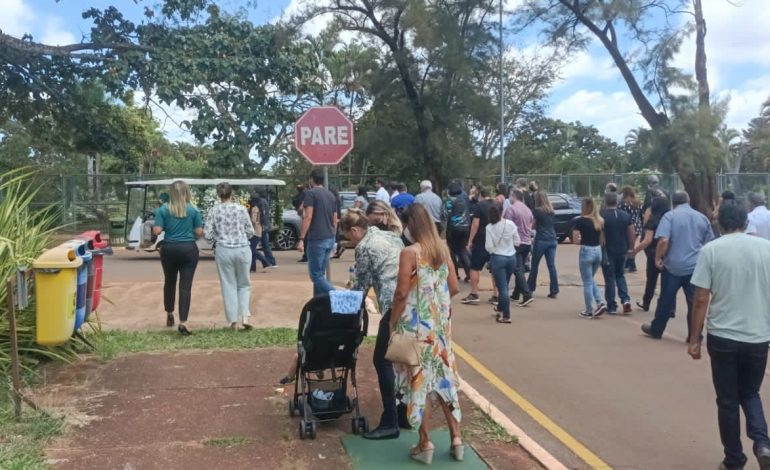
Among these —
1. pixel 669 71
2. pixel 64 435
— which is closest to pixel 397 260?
pixel 64 435

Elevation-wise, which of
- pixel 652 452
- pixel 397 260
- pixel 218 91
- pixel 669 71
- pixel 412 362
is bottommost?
pixel 652 452

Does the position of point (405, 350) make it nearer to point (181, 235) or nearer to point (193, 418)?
point (193, 418)

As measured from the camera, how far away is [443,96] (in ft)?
83.8

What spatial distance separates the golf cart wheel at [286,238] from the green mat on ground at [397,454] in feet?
47.6

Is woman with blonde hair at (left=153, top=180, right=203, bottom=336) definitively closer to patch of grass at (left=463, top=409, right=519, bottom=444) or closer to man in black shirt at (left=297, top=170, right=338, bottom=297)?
man in black shirt at (left=297, top=170, right=338, bottom=297)

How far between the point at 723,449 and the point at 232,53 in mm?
15412

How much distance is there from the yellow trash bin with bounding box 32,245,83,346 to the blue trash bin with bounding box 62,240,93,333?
43 cm

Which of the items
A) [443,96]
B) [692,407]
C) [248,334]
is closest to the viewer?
[692,407]

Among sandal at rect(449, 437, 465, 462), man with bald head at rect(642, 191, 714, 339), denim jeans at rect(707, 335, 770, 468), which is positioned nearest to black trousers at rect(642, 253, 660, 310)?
man with bald head at rect(642, 191, 714, 339)

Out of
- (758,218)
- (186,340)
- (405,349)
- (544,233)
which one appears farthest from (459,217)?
(405,349)

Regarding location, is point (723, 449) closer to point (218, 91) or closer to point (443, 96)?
point (218, 91)

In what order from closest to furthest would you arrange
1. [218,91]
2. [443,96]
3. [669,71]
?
[218,91] < [669,71] < [443,96]

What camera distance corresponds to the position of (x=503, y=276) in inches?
380

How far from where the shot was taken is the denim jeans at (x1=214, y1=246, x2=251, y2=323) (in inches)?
319
